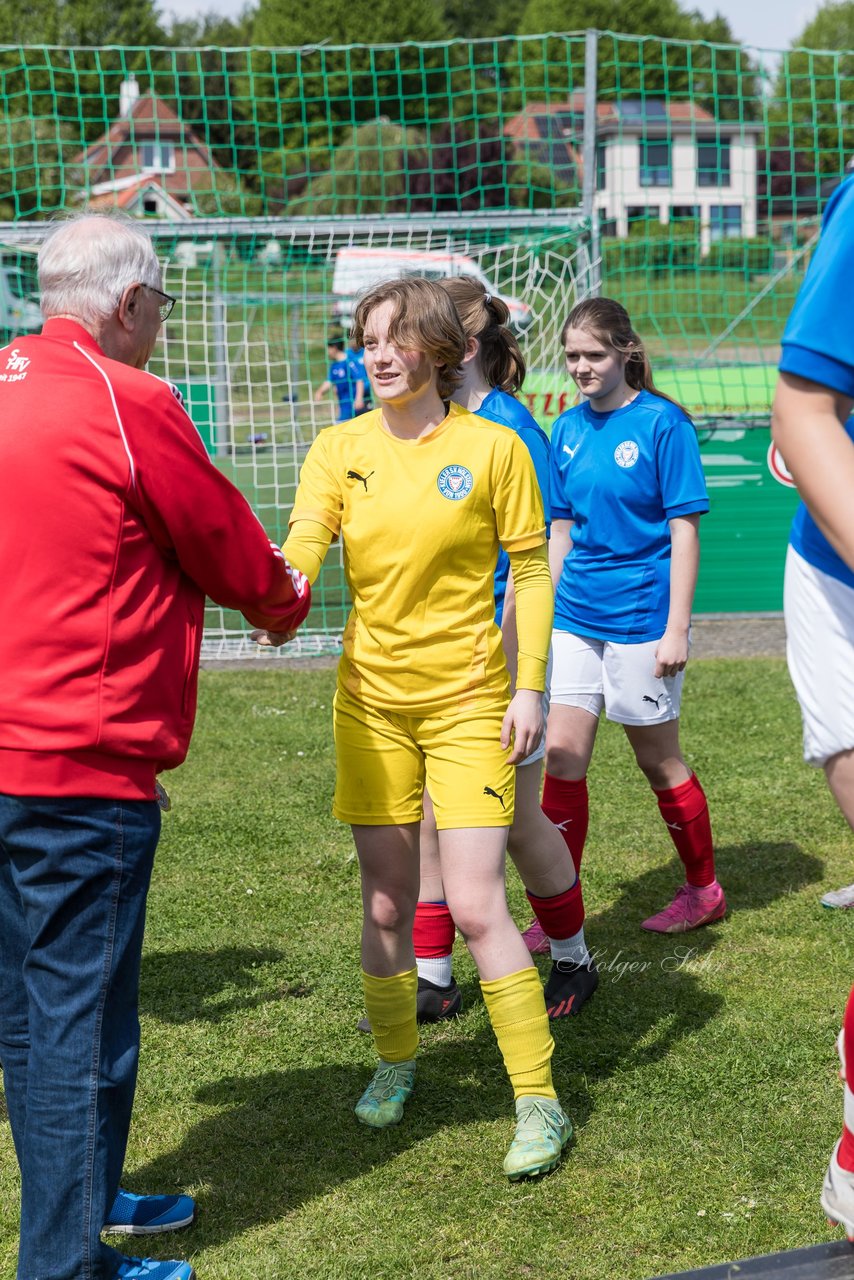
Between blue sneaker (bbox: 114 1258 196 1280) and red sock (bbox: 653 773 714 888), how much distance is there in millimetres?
2421

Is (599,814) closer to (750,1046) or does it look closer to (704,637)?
(750,1046)

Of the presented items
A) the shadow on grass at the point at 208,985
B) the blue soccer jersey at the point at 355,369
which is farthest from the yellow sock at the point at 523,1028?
the blue soccer jersey at the point at 355,369

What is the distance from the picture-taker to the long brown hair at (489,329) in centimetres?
393

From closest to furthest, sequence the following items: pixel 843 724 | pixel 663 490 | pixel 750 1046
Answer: pixel 843 724 < pixel 750 1046 < pixel 663 490

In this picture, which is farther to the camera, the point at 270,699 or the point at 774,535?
the point at 774,535

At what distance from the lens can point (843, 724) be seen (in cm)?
205

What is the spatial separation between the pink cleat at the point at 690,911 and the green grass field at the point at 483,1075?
0.19ft

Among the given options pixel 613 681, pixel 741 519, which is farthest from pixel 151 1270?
pixel 741 519

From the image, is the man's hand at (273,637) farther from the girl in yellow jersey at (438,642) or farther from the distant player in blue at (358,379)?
the distant player in blue at (358,379)

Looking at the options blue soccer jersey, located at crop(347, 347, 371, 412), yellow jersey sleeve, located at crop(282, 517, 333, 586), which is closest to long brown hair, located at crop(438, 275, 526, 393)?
yellow jersey sleeve, located at crop(282, 517, 333, 586)

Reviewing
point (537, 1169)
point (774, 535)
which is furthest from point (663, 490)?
point (774, 535)

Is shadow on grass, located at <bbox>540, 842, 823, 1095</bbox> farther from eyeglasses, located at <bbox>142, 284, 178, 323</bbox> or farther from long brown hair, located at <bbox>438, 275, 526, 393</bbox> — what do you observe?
eyeglasses, located at <bbox>142, 284, 178, 323</bbox>

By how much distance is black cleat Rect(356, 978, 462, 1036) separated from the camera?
401 centimetres

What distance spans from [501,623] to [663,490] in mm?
892
